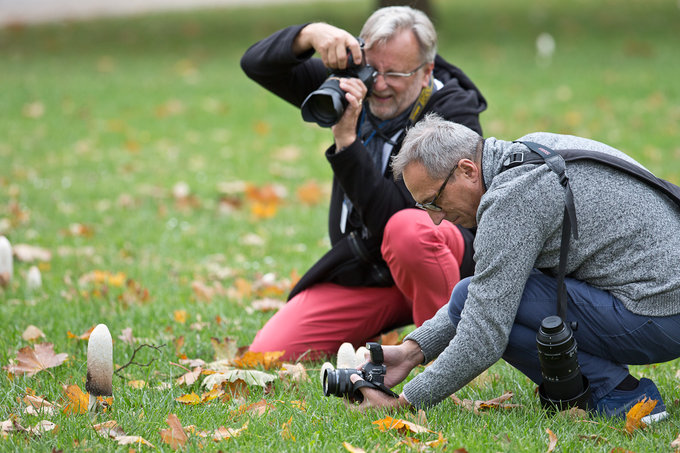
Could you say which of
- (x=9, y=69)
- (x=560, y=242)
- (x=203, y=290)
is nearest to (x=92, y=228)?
(x=203, y=290)

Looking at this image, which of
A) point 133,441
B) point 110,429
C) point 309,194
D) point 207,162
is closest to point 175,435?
point 133,441

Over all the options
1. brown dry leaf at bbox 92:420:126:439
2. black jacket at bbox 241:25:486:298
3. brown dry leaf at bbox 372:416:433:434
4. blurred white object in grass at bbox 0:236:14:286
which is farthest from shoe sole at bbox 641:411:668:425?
blurred white object in grass at bbox 0:236:14:286

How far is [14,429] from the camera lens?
104 inches

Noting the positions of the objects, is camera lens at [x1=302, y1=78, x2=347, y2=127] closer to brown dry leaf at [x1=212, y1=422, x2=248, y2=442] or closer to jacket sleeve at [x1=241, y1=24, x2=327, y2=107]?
jacket sleeve at [x1=241, y1=24, x2=327, y2=107]

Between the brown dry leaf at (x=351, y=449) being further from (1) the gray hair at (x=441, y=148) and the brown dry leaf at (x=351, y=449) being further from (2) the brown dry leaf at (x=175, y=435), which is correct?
(1) the gray hair at (x=441, y=148)

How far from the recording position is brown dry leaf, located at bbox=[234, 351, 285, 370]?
3441 millimetres

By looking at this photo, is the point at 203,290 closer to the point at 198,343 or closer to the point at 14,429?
the point at 198,343

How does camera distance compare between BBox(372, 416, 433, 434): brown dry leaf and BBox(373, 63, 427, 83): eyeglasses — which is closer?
BBox(372, 416, 433, 434): brown dry leaf

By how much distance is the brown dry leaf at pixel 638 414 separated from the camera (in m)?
2.62

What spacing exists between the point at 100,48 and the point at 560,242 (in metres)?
13.6

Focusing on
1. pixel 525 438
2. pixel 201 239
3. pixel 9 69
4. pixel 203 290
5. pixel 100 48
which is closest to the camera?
pixel 525 438

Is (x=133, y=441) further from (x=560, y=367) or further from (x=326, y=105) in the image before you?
(x=326, y=105)

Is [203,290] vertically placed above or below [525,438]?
below

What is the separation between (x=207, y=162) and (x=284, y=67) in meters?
4.20
